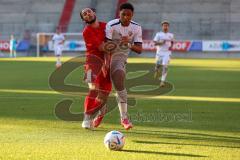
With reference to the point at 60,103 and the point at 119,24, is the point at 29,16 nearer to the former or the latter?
the point at 60,103

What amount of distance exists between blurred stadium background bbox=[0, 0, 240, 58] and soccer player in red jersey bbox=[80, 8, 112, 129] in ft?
137

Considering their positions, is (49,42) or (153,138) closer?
(153,138)

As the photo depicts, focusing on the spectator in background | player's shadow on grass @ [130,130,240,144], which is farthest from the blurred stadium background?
player's shadow on grass @ [130,130,240,144]

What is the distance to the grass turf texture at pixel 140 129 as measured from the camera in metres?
8.41

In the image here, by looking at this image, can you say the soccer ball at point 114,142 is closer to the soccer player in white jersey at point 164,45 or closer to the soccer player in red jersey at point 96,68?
the soccer player in red jersey at point 96,68

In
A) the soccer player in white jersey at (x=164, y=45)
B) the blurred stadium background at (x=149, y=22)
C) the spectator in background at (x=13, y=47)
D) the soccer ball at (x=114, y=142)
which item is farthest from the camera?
the blurred stadium background at (x=149, y=22)

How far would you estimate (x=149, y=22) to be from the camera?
55.1 meters

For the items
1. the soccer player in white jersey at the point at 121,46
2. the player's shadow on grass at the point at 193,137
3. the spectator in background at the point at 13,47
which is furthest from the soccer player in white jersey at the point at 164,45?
the spectator in background at the point at 13,47

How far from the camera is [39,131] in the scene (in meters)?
10.4

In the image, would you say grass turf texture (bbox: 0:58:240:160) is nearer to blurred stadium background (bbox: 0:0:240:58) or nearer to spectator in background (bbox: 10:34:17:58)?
spectator in background (bbox: 10:34:17:58)

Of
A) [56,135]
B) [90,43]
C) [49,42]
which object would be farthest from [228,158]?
[49,42]

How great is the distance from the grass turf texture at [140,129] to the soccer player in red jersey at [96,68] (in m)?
0.33

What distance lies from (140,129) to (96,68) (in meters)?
1.42

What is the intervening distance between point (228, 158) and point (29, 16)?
1981 inches
